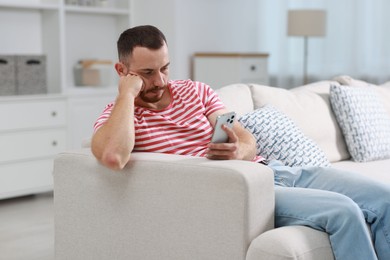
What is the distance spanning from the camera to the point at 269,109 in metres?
3.03

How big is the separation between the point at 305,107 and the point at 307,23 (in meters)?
2.13

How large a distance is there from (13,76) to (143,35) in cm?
249

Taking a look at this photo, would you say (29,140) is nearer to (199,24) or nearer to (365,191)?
(199,24)

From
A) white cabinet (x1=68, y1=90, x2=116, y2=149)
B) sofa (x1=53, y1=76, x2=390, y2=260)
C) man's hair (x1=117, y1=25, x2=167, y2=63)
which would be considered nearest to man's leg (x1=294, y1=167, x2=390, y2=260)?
sofa (x1=53, y1=76, x2=390, y2=260)

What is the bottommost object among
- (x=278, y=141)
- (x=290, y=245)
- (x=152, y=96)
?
(x=290, y=245)

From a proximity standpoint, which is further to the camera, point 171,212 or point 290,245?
point 171,212

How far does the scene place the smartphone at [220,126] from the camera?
2090mm

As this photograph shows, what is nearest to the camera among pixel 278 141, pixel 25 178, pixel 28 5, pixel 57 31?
pixel 278 141

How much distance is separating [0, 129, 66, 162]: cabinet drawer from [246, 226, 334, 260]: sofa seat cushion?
2832 mm

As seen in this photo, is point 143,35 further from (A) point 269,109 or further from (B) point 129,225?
(A) point 269,109

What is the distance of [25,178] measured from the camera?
4598 mm

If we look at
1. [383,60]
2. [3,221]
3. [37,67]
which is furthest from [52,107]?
[383,60]

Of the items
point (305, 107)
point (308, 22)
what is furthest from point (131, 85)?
point (308, 22)

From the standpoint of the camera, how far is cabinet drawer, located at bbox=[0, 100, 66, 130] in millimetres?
4469
